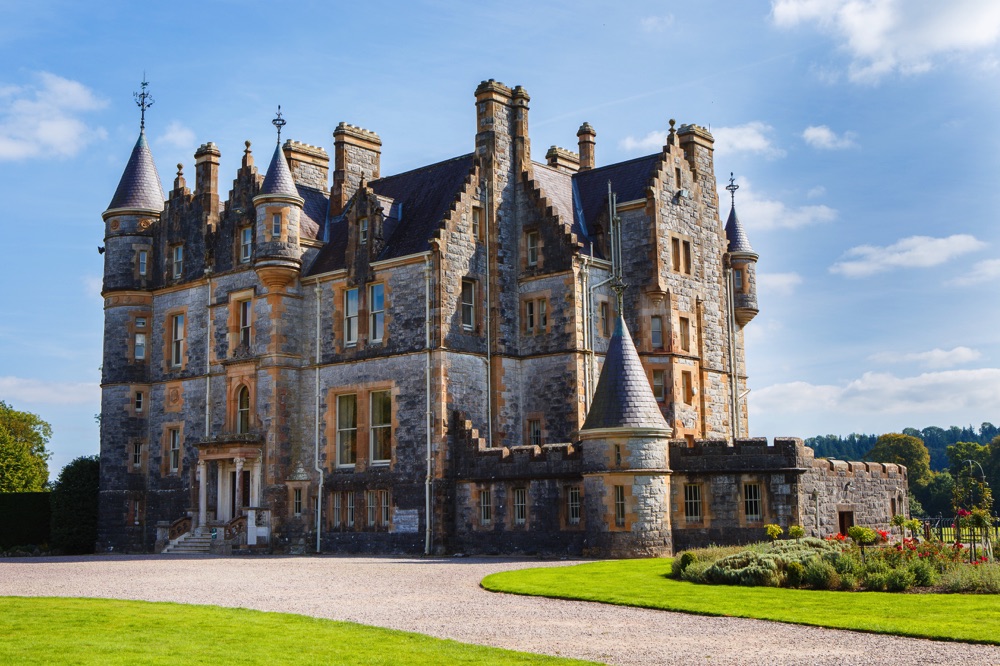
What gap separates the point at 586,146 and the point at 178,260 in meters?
17.0

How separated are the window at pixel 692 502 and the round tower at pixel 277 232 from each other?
53.0 feet

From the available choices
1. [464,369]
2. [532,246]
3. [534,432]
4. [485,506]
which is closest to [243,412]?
[464,369]

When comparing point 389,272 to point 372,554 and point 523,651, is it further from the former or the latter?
point 523,651

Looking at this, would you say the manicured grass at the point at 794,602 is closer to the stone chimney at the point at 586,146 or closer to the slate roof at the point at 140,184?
the stone chimney at the point at 586,146

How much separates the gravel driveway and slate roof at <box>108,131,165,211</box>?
20.8m

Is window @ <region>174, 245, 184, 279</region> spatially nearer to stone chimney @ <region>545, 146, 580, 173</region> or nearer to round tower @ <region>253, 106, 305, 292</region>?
round tower @ <region>253, 106, 305, 292</region>

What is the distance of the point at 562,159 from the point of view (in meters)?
46.8

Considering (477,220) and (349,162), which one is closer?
(477,220)

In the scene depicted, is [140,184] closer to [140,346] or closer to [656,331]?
[140,346]

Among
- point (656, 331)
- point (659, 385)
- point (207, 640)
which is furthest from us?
point (656, 331)

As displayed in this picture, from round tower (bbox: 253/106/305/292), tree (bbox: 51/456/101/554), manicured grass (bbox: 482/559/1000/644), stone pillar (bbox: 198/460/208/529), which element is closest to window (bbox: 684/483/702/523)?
manicured grass (bbox: 482/559/1000/644)

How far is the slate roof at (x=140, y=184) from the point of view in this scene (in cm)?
4778

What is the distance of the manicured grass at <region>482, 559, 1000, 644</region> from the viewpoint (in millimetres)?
16234

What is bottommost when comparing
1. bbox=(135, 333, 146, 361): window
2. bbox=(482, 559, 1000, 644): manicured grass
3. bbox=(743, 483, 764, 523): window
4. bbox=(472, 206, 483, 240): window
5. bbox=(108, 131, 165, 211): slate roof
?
bbox=(482, 559, 1000, 644): manicured grass
